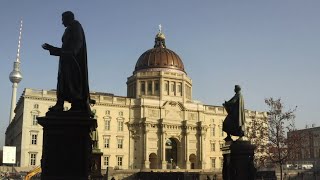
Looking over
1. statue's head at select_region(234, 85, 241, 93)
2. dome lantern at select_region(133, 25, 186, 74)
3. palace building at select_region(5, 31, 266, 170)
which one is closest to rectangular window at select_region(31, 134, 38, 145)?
palace building at select_region(5, 31, 266, 170)

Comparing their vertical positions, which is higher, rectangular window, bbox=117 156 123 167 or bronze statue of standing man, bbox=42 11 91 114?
bronze statue of standing man, bbox=42 11 91 114

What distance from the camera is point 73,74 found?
7977 millimetres

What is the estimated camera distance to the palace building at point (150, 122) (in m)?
61.8

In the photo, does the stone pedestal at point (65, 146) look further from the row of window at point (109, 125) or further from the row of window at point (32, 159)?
the row of window at point (109, 125)

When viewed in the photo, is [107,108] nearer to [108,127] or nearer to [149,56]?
[108,127]

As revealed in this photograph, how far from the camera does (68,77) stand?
792 centimetres

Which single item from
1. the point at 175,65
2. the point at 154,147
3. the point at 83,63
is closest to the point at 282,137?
the point at 83,63

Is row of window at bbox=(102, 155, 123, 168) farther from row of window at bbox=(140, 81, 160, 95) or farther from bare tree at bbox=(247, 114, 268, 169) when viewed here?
bare tree at bbox=(247, 114, 268, 169)

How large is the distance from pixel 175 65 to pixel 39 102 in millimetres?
30647

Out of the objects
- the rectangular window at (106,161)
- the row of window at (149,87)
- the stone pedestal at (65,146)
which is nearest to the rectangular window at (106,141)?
the rectangular window at (106,161)

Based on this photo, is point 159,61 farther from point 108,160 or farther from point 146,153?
point 108,160

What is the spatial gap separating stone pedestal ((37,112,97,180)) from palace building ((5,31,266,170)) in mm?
55737

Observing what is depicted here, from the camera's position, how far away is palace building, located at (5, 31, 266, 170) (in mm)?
61781

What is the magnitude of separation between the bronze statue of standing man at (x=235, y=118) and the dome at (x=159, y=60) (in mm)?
65050
